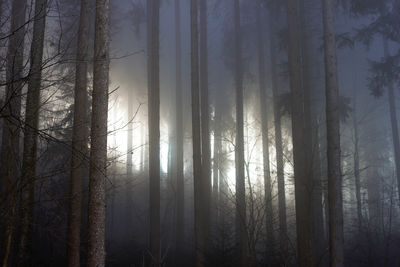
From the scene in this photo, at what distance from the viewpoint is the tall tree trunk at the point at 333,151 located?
876cm

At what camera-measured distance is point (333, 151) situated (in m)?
9.17

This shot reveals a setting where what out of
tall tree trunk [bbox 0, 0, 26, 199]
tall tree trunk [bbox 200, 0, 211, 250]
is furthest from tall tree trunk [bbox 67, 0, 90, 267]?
tall tree trunk [bbox 200, 0, 211, 250]

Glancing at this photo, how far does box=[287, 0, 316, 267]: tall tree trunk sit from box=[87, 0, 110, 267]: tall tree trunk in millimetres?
5813

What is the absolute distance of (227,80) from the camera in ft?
115

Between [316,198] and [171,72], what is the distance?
87.8 ft

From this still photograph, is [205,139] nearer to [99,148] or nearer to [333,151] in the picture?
[333,151]

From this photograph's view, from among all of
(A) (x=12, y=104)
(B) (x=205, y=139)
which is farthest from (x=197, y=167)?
(A) (x=12, y=104)

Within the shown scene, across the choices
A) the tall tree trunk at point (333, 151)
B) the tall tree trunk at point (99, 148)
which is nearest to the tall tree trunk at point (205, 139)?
the tall tree trunk at point (333, 151)

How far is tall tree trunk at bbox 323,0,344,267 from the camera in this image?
876 centimetres

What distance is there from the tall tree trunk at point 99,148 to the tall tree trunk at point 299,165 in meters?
5.81

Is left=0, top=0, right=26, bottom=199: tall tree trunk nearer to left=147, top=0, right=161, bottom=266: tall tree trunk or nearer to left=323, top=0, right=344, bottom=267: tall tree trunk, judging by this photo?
left=147, top=0, right=161, bottom=266: tall tree trunk

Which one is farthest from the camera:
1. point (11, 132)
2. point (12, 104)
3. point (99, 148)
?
point (12, 104)

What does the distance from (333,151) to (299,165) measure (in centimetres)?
128

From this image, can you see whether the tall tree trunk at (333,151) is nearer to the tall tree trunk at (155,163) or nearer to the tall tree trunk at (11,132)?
the tall tree trunk at (155,163)
